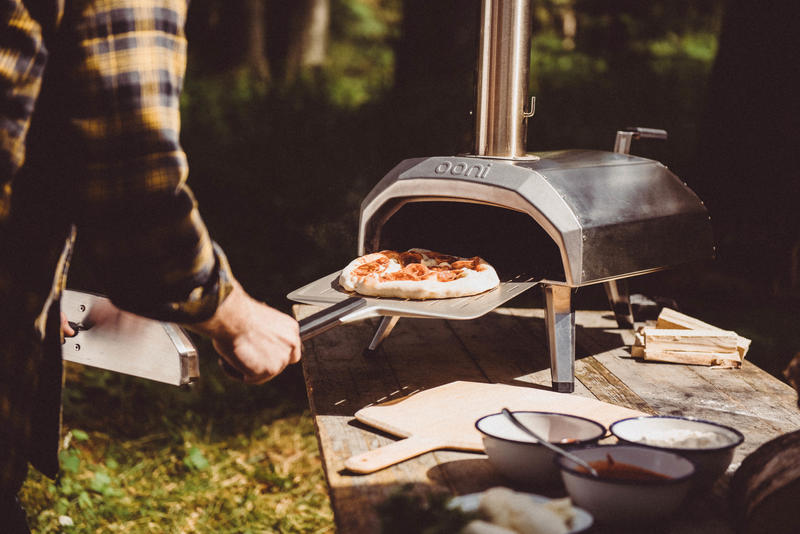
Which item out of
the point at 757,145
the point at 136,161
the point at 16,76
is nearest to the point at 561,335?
the point at 136,161

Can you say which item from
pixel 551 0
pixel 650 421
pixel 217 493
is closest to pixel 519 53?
pixel 650 421

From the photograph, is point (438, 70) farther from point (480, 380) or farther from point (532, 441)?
point (532, 441)

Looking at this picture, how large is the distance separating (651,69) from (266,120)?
4154mm

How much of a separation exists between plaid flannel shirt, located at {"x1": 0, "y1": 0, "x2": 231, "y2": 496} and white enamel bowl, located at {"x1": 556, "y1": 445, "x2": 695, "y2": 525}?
0.79 m

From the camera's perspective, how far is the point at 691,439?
192 cm

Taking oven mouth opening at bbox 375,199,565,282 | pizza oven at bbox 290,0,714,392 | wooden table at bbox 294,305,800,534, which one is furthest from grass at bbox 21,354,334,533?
oven mouth opening at bbox 375,199,565,282

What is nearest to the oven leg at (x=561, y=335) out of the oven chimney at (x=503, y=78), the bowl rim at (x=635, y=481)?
the oven chimney at (x=503, y=78)

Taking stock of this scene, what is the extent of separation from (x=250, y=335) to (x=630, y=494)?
0.83m

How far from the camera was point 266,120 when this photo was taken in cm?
712

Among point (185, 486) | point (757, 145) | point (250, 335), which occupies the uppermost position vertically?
point (250, 335)

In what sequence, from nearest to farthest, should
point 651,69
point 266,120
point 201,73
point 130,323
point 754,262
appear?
point 130,323 → point 754,262 → point 266,120 → point 651,69 → point 201,73

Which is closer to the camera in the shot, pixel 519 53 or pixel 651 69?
pixel 519 53

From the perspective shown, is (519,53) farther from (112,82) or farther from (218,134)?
(218,134)

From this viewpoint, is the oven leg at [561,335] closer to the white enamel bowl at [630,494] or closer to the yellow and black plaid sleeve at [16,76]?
the white enamel bowl at [630,494]
